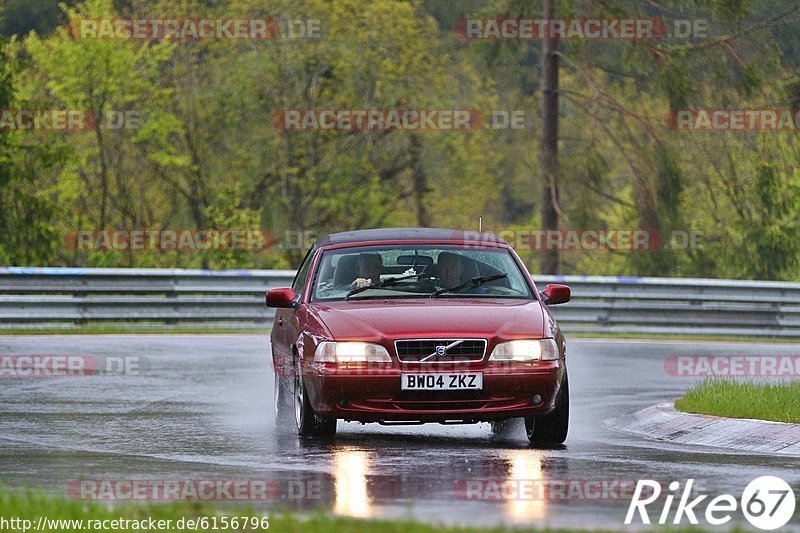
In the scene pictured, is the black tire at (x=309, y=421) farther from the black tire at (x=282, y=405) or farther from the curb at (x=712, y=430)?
the curb at (x=712, y=430)

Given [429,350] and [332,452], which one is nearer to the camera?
[332,452]

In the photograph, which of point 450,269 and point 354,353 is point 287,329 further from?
point 354,353

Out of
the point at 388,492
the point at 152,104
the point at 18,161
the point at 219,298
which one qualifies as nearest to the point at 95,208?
the point at 152,104

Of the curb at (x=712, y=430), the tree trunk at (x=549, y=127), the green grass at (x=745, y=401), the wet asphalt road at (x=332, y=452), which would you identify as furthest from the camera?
the tree trunk at (x=549, y=127)

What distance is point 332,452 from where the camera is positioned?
11.5 metres

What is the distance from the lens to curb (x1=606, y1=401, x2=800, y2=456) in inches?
482

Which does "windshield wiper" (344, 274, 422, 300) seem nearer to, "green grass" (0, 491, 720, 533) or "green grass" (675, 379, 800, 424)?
"green grass" (675, 379, 800, 424)

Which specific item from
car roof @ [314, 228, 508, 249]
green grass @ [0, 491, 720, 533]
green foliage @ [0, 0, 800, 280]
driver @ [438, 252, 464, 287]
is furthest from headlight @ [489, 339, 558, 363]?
green foliage @ [0, 0, 800, 280]

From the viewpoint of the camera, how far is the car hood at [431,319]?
11797mm

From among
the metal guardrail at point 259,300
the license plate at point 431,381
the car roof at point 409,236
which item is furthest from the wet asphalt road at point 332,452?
the metal guardrail at point 259,300

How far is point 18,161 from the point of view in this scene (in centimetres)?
3869

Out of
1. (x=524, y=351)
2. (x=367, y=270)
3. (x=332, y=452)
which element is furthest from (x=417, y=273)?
(x=332, y=452)

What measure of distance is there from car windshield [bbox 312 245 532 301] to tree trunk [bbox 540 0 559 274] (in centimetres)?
2401

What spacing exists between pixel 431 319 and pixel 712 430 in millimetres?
2660
